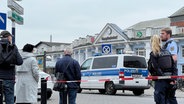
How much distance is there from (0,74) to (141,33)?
4397 centimetres

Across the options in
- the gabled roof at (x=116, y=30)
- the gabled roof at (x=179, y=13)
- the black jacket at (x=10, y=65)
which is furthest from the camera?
the gabled roof at (x=179, y=13)

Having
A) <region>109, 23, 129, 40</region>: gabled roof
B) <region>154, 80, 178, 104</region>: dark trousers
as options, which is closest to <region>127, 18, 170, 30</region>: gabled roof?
<region>109, 23, 129, 40</region>: gabled roof

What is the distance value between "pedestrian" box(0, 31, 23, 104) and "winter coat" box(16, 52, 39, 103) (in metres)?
0.28

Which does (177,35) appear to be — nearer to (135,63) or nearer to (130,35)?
(130,35)

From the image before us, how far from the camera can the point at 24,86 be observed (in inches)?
339

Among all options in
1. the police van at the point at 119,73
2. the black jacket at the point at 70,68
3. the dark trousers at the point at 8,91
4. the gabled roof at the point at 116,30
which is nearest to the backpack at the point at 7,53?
the dark trousers at the point at 8,91

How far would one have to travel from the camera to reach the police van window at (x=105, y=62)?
20300 millimetres

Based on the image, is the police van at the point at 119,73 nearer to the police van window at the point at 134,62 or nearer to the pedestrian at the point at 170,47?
the police van window at the point at 134,62

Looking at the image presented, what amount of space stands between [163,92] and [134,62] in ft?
A: 40.4

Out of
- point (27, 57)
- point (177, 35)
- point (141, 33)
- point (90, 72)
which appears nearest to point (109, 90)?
point (90, 72)

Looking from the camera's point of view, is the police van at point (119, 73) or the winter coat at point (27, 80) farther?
the police van at point (119, 73)

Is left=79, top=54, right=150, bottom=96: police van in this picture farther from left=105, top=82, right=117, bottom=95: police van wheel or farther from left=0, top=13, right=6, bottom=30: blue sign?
left=0, top=13, right=6, bottom=30: blue sign

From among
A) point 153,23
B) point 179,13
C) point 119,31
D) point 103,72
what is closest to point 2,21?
point 103,72

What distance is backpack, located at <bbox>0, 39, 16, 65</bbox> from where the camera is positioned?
8258mm
